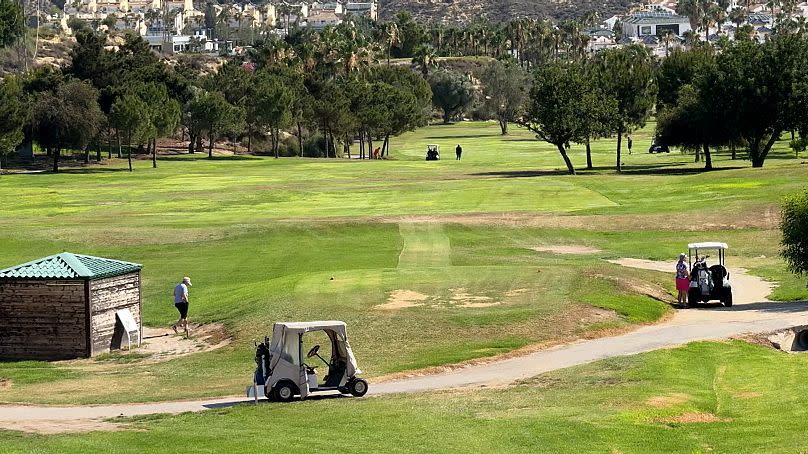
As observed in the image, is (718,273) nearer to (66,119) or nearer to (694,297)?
(694,297)

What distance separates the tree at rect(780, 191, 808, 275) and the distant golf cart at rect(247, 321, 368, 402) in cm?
2022

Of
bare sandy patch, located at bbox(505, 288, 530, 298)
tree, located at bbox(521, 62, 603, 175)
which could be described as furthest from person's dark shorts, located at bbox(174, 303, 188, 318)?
tree, located at bbox(521, 62, 603, 175)

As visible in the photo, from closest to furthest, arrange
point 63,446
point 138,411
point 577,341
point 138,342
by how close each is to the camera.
Answer: point 63,446
point 138,411
point 577,341
point 138,342

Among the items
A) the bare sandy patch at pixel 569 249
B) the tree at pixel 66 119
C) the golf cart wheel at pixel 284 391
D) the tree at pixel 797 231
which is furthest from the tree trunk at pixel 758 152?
the golf cart wheel at pixel 284 391

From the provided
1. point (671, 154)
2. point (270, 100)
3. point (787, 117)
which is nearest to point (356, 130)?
point (270, 100)

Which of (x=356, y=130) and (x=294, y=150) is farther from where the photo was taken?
(x=294, y=150)

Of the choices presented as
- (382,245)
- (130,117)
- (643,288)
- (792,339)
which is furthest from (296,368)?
(130,117)

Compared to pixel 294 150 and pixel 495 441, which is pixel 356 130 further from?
pixel 495 441

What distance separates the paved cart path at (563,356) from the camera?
91.8ft

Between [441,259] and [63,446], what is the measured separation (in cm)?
3346

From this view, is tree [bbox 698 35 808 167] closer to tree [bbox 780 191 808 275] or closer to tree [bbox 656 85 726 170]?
tree [bbox 656 85 726 170]

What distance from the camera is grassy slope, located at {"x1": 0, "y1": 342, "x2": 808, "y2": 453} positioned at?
2300 centimetres

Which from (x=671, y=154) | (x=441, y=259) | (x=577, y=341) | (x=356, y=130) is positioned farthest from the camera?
(x=356, y=130)

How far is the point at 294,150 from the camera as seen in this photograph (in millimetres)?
160250
